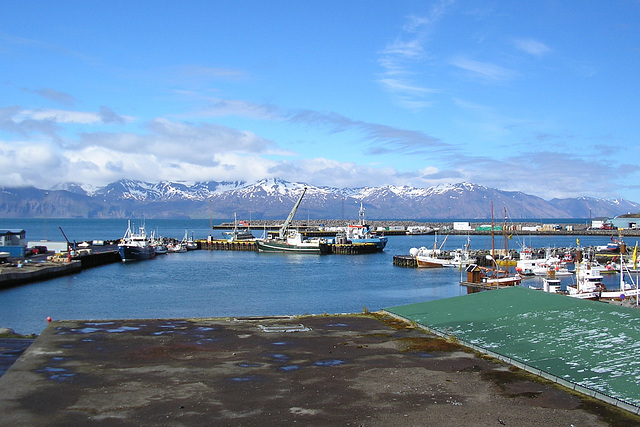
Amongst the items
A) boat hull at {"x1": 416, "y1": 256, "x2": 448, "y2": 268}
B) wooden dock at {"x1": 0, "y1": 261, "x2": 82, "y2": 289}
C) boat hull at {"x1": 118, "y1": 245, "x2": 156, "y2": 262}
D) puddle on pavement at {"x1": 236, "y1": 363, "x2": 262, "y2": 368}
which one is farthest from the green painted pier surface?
boat hull at {"x1": 118, "y1": 245, "x2": 156, "y2": 262}

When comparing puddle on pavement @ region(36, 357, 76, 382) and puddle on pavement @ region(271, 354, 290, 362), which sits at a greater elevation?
puddle on pavement @ region(36, 357, 76, 382)

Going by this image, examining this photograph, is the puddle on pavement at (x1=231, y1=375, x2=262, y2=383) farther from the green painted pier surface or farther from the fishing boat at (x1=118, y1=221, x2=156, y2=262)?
the fishing boat at (x1=118, y1=221, x2=156, y2=262)

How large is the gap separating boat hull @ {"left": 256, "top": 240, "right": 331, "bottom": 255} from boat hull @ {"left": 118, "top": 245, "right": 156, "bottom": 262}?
78.1 feet

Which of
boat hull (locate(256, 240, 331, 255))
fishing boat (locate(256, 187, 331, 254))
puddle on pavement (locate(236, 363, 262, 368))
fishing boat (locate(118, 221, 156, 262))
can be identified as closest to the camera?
puddle on pavement (locate(236, 363, 262, 368))

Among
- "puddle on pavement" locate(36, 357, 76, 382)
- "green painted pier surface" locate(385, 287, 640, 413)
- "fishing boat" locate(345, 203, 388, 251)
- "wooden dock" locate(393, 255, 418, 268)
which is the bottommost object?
"wooden dock" locate(393, 255, 418, 268)

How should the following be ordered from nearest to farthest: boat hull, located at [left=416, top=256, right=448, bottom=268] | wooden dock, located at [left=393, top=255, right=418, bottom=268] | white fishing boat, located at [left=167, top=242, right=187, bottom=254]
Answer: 1. boat hull, located at [left=416, top=256, right=448, bottom=268]
2. wooden dock, located at [left=393, top=255, right=418, bottom=268]
3. white fishing boat, located at [left=167, top=242, right=187, bottom=254]

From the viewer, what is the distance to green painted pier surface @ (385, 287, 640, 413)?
12383 mm

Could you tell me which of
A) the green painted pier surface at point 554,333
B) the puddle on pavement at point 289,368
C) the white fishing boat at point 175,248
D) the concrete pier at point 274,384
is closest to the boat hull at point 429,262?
the white fishing boat at point 175,248

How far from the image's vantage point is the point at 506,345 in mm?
15414

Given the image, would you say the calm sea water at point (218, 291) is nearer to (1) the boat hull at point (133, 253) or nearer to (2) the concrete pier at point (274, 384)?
(1) the boat hull at point (133, 253)

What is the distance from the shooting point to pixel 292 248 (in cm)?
10306

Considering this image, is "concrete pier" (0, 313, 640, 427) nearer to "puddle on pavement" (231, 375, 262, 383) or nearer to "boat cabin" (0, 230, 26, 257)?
"puddle on pavement" (231, 375, 262, 383)

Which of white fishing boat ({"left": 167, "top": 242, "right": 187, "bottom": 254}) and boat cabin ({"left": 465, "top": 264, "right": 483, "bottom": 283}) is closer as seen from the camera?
boat cabin ({"left": 465, "top": 264, "right": 483, "bottom": 283})

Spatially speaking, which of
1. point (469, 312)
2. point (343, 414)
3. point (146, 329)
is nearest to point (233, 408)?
point (343, 414)
